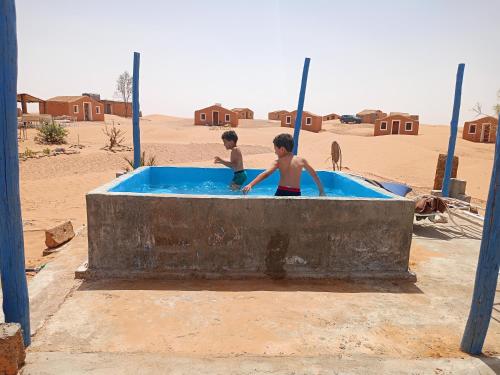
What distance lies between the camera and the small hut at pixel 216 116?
4356 cm

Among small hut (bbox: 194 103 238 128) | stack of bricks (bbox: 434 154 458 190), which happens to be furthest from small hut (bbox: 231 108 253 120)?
stack of bricks (bbox: 434 154 458 190)

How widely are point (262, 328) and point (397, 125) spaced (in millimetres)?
38090

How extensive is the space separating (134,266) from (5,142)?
2.12 metres

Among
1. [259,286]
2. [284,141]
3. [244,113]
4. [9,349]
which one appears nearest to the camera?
[9,349]

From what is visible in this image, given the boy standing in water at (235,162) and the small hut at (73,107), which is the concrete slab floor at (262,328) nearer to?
the boy standing in water at (235,162)

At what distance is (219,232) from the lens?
434cm

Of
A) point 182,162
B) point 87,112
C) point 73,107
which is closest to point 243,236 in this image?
point 182,162

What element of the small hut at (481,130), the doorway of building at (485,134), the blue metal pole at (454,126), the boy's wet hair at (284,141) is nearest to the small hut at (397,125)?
the small hut at (481,130)

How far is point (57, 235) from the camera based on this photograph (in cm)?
585

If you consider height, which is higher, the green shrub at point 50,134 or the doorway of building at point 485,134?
the doorway of building at point 485,134

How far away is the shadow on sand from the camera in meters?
4.08

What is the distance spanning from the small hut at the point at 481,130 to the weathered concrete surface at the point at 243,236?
36.2 meters

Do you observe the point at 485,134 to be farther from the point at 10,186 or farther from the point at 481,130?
the point at 10,186

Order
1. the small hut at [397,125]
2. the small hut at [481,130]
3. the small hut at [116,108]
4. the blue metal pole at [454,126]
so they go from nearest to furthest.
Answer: the blue metal pole at [454,126] < the small hut at [481,130] < the small hut at [397,125] < the small hut at [116,108]
